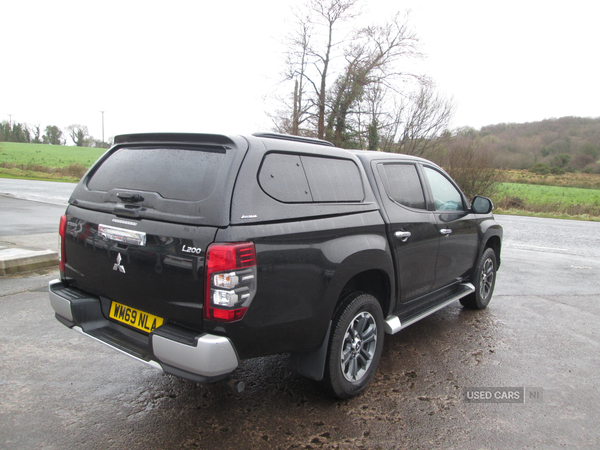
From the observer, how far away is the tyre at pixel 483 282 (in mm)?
5133

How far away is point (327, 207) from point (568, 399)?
242cm

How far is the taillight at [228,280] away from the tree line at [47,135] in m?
87.6

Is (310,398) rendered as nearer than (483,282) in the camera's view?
Yes

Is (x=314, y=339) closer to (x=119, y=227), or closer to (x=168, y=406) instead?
(x=168, y=406)

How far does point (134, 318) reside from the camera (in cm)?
272

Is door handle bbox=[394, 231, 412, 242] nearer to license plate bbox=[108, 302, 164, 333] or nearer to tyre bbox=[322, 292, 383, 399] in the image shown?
tyre bbox=[322, 292, 383, 399]

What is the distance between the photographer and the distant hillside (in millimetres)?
63062

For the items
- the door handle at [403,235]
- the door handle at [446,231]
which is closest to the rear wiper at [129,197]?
the door handle at [403,235]

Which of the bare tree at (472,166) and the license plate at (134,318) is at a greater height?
the bare tree at (472,166)

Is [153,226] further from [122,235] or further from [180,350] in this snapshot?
[180,350]

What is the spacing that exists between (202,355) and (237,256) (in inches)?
21.9

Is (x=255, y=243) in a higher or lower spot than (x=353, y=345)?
higher

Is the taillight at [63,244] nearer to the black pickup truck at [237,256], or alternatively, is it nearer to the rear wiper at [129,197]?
the black pickup truck at [237,256]

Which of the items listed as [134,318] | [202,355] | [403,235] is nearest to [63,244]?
[134,318]
